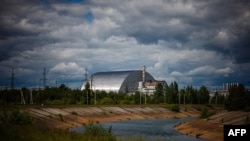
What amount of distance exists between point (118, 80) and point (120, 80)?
1619mm

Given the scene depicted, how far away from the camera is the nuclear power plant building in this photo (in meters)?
178

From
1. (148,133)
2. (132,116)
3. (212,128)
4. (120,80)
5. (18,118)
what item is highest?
(120,80)

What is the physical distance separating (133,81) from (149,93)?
10419mm

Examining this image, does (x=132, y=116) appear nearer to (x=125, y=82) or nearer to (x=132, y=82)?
(x=125, y=82)

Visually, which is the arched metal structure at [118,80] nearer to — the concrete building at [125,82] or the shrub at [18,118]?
the concrete building at [125,82]

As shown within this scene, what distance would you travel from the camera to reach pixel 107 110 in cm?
10269

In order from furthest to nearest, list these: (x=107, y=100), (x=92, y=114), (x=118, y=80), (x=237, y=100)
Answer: (x=118, y=80) < (x=107, y=100) < (x=92, y=114) < (x=237, y=100)

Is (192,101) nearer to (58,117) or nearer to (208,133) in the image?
(58,117)

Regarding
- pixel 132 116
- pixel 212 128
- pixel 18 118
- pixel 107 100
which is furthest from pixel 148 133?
pixel 107 100

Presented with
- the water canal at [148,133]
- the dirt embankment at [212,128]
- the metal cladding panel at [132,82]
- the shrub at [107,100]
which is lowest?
the water canal at [148,133]

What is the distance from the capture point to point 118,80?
17988cm

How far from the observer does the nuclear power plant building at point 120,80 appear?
178m

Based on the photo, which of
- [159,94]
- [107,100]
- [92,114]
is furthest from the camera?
[159,94]

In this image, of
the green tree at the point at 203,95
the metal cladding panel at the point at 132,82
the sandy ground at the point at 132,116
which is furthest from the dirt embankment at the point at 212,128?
the metal cladding panel at the point at 132,82
